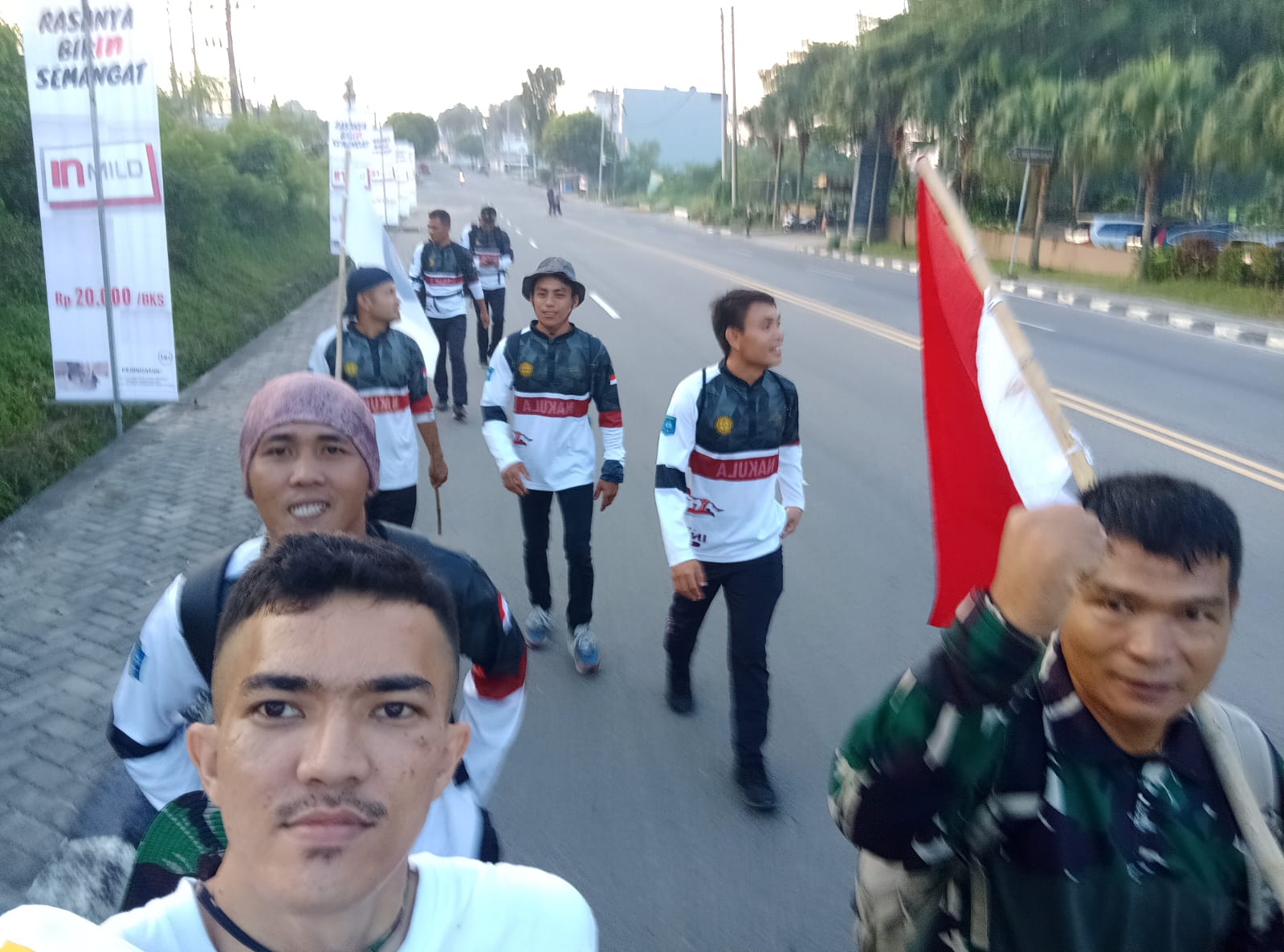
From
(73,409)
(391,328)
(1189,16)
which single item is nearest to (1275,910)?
(391,328)

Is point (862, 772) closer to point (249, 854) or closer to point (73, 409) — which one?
point (249, 854)

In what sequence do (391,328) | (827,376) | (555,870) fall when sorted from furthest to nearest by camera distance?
(827,376), (391,328), (555,870)

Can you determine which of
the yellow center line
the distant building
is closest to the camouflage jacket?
the yellow center line

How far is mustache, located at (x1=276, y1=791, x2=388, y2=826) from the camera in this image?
118 cm

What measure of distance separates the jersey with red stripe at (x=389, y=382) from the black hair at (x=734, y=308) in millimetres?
1677

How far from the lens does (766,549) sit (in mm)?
3812

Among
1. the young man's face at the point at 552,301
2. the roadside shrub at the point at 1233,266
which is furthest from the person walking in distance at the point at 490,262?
the roadside shrub at the point at 1233,266

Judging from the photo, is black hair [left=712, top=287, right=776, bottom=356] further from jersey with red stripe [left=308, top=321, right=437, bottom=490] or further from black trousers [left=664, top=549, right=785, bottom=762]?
jersey with red stripe [left=308, top=321, right=437, bottom=490]

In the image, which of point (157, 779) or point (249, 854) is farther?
point (157, 779)

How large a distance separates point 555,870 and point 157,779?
1.59 meters

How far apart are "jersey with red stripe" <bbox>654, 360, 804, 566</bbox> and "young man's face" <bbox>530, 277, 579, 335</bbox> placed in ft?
3.54

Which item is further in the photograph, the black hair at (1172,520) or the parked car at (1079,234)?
the parked car at (1079,234)

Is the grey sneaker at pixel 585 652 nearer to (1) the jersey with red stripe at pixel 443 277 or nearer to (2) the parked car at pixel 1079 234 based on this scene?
(1) the jersey with red stripe at pixel 443 277

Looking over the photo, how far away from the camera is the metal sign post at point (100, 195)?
732cm
